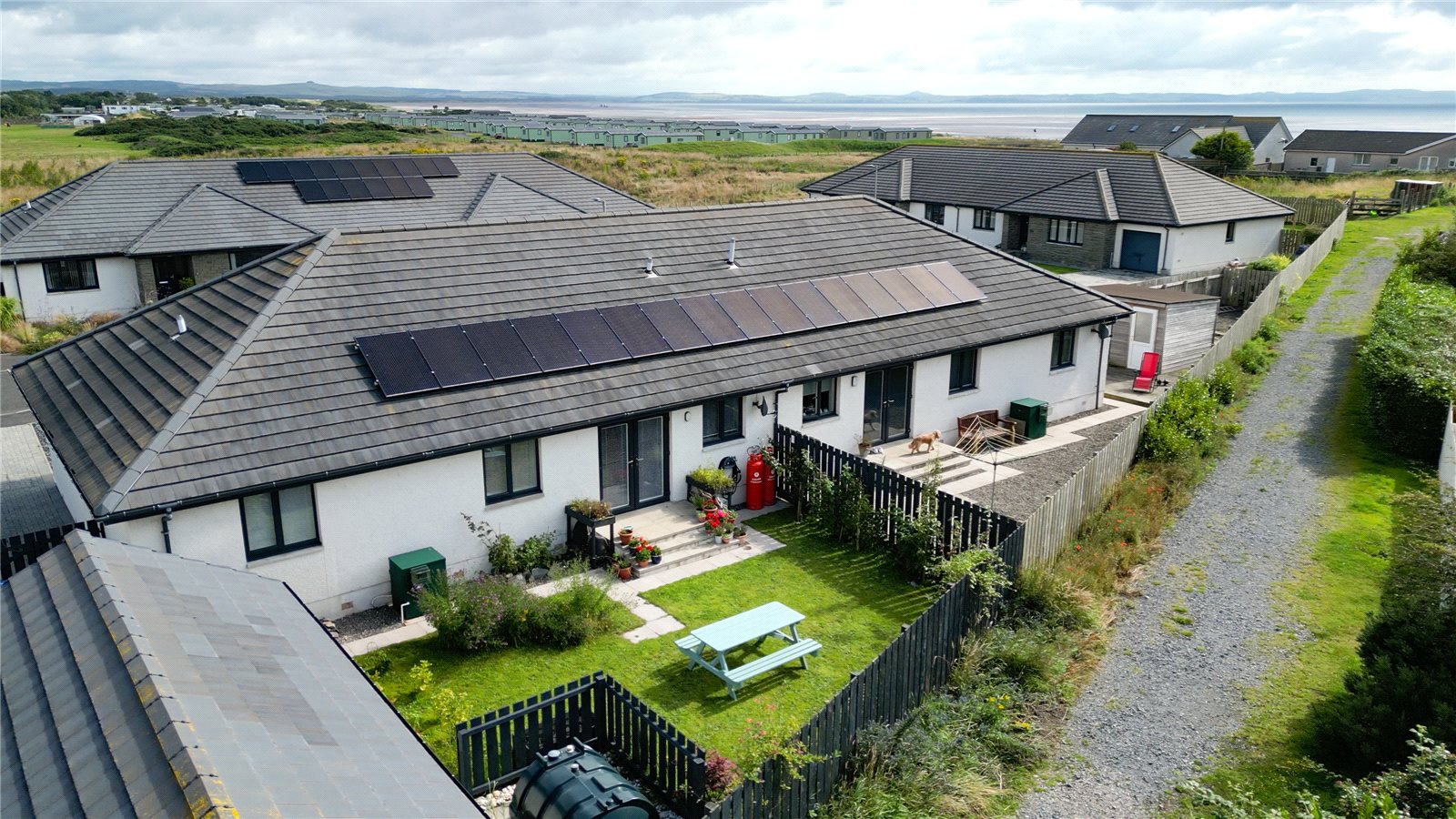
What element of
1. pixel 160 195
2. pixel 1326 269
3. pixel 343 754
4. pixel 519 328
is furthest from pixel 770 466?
pixel 1326 269

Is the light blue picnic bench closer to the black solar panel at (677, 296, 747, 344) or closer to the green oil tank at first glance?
the green oil tank

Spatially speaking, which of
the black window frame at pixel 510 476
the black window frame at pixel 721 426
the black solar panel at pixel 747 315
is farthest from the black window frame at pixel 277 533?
the black solar panel at pixel 747 315

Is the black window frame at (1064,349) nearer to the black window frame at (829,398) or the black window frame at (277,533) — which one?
the black window frame at (829,398)

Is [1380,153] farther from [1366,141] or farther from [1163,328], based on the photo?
[1163,328]

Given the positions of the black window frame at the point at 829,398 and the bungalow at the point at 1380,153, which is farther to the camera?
the bungalow at the point at 1380,153

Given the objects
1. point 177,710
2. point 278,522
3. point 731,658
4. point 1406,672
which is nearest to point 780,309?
point 731,658

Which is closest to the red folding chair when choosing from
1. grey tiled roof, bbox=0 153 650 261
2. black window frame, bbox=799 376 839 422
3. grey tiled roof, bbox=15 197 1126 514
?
grey tiled roof, bbox=15 197 1126 514
